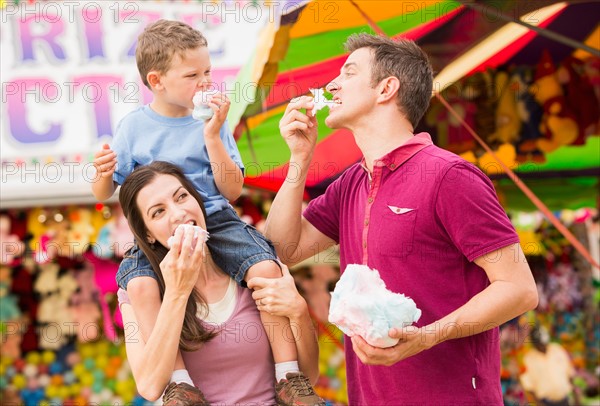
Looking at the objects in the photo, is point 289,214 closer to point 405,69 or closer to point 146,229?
point 146,229

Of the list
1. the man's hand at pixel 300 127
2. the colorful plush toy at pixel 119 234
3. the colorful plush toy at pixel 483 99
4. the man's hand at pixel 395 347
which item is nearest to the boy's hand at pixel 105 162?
the man's hand at pixel 300 127

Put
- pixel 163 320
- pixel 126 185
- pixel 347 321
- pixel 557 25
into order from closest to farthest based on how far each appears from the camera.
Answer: pixel 347 321 < pixel 163 320 < pixel 126 185 < pixel 557 25

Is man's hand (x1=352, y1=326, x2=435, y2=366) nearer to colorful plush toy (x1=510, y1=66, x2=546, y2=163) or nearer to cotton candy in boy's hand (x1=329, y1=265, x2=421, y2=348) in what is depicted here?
cotton candy in boy's hand (x1=329, y1=265, x2=421, y2=348)

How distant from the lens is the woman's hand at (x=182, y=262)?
2.49 metres

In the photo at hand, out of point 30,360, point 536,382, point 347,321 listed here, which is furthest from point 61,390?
point 347,321

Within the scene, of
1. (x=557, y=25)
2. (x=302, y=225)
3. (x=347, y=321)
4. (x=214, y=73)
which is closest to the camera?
(x=347, y=321)

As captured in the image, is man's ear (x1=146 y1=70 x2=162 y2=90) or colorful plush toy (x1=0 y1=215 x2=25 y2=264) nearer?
man's ear (x1=146 y1=70 x2=162 y2=90)

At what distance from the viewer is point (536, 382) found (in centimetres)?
605

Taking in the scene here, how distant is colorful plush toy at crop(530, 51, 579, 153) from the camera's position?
504 cm

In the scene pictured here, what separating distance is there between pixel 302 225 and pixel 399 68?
628mm

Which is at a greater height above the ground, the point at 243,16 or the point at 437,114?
the point at 243,16

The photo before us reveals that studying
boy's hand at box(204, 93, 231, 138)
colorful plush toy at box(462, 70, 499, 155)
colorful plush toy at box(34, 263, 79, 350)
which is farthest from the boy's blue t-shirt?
colorful plush toy at box(34, 263, 79, 350)

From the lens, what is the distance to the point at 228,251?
274cm

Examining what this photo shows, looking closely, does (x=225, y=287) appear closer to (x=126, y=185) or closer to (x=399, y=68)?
(x=126, y=185)
